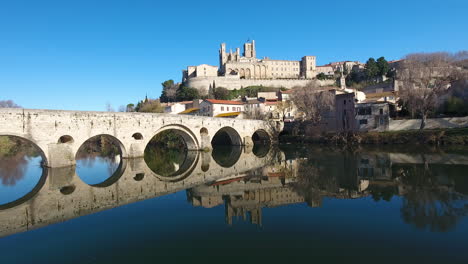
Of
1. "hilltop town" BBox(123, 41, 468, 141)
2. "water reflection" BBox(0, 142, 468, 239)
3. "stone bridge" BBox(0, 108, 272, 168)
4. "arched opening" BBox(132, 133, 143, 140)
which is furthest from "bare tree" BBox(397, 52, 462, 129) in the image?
"arched opening" BBox(132, 133, 143, 140)

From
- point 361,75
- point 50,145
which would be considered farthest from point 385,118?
point 361,75

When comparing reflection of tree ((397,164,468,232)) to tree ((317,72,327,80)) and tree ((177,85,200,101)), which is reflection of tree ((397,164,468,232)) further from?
tree ((317,72,327,80))

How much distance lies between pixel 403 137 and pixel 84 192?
3589 cm

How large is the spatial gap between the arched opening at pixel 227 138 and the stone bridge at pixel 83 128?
297 inches

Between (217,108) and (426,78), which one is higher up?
(426,78)

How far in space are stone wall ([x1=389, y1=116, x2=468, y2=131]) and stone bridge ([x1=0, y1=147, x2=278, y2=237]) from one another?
2563 cm

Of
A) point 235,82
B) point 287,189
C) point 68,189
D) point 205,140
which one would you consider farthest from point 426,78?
point 235,82

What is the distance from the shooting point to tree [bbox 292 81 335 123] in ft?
136

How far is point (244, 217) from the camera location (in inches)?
399

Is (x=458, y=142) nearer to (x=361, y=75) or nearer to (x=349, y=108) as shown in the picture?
(x=349, y=108)

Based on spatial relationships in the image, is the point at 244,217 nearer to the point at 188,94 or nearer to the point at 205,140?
the point at 205,140

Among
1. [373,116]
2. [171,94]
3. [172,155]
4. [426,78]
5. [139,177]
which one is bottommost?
[139,177]

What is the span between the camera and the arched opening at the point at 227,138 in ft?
139

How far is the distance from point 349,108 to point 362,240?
121ft
